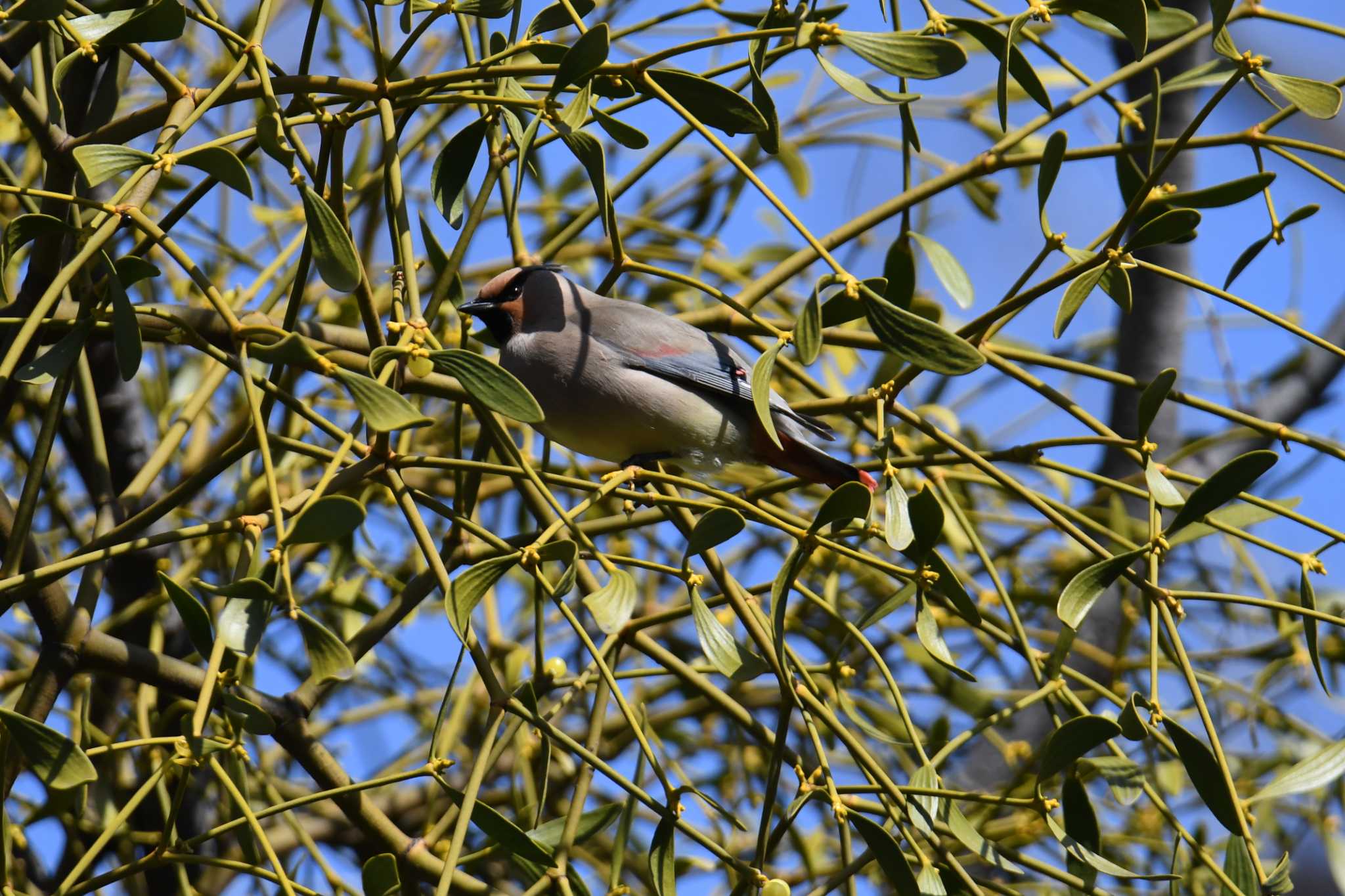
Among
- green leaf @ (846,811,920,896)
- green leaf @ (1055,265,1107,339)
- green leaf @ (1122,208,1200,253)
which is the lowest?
green leaf @ (846,811,920,896)

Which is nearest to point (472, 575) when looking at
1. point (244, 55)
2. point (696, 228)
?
point (244, 55)

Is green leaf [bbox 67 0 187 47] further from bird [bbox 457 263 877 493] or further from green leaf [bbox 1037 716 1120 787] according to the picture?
green leaf [bbox 1037 716 1120 787]

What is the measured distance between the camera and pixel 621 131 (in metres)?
1.24

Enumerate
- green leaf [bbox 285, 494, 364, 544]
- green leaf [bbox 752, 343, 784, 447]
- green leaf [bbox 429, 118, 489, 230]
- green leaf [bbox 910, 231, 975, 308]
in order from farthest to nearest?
green leaf [bbox 910, 231, 975, 308]
green leaf [bbox 429, 118, 489, 230]
green leaf [bbox 752, 343, 784, 447]
green leaf [bbox 285, 494, 364, 544]

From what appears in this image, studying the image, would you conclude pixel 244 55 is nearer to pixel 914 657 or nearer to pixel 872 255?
pixel 914 657

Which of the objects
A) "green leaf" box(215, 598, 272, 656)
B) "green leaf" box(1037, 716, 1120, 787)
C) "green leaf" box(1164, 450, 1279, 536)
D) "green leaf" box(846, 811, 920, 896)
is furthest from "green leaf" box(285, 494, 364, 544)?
"green leaf" box(1164, 450, 1279, 536)

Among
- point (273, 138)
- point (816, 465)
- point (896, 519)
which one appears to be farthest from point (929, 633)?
point (273, 138)

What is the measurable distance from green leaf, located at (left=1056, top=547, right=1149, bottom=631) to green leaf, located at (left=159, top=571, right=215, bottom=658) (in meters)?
0.75

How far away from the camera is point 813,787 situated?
125cm

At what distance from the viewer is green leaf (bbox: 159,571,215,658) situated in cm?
111

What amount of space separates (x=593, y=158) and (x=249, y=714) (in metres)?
0.53

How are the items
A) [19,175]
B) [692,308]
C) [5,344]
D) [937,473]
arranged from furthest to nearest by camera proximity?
[692,308] < [19,175] < [937,473] < [5,344]

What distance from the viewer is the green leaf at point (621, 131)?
121 centimetres

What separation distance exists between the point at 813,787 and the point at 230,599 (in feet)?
1.77
